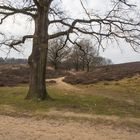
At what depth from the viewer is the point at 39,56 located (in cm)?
2423

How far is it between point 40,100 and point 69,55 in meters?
60.2

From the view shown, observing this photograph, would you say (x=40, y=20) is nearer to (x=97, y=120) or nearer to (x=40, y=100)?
(x=40, y=100)

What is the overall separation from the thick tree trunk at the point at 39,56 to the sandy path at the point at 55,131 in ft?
23.9

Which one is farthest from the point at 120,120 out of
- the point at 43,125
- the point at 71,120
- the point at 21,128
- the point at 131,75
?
the point at 131,75

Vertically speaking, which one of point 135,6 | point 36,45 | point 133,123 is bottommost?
point 133,123

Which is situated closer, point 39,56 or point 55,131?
point 55,131

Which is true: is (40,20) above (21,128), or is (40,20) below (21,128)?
above

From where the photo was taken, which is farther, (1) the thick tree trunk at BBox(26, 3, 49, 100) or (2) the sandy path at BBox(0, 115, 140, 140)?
(1) the thick tree trunk at BBox(26, 3, 49, 100)

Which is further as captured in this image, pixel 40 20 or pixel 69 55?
pixel 69 55

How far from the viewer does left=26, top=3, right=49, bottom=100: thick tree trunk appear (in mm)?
24203

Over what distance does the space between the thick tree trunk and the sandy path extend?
729 cm

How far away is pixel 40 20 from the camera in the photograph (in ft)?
79.6

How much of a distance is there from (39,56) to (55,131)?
1035cm

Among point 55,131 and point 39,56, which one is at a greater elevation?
point 39,56
